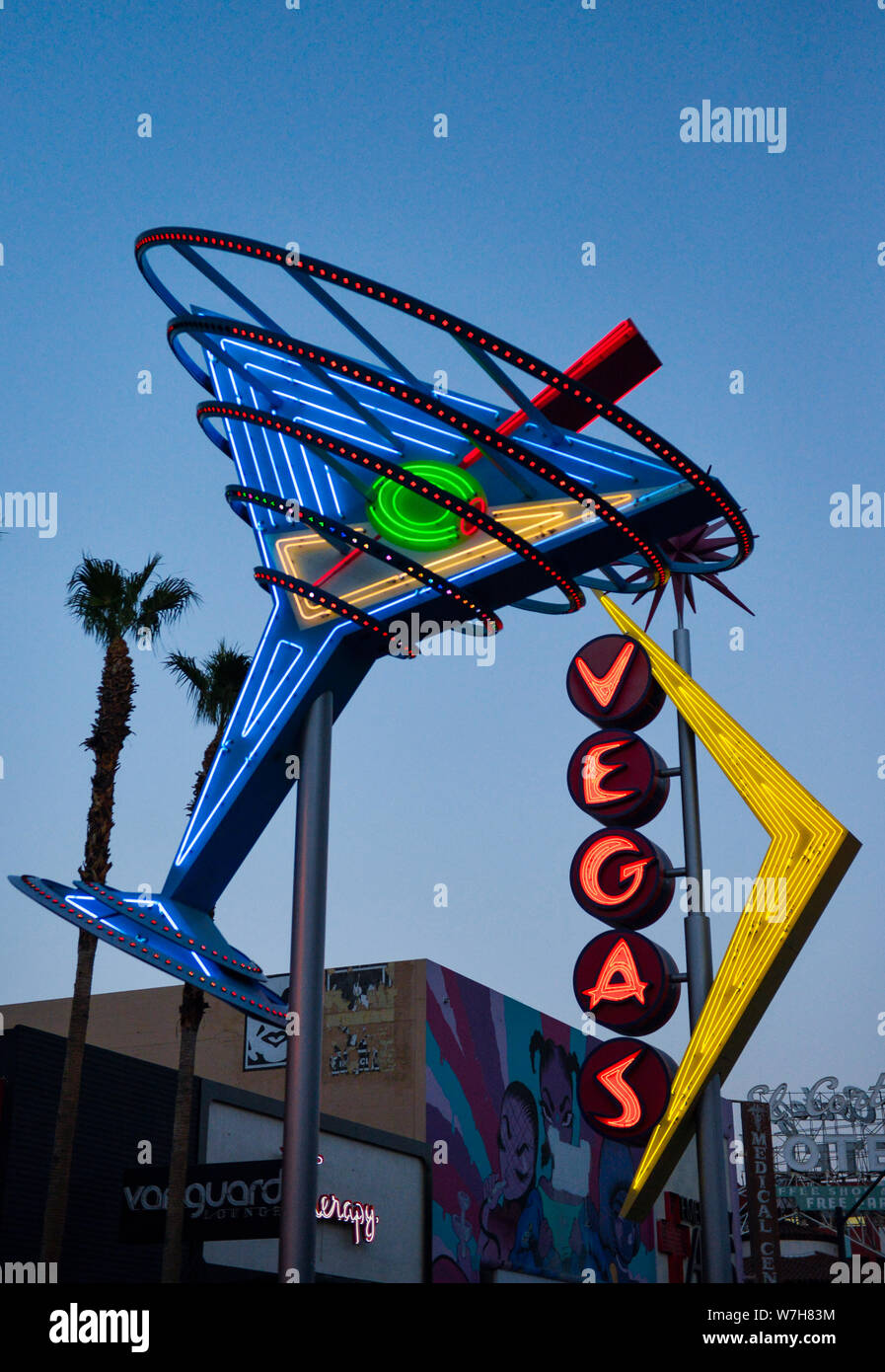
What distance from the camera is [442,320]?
13336mm

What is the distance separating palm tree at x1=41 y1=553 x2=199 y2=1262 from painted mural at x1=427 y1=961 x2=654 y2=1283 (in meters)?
11.5

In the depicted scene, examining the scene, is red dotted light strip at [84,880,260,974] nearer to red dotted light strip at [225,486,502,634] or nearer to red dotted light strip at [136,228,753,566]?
red dotted light strip at [225,486,502,634]

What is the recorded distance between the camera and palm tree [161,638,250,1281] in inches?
754

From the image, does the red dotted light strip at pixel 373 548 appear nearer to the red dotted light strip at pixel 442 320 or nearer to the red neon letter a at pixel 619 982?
the red dotted light strip at pixel 442 320

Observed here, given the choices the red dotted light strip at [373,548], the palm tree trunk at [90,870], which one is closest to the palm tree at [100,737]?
the palm tree trunk at [90,870]

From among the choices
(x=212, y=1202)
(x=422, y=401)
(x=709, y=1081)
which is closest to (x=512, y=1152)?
(x=212, y=1202)

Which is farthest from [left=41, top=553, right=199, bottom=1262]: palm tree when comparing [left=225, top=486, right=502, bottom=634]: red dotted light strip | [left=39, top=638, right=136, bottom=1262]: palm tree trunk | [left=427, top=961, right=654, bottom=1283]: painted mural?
[left=427, top=961, right=654, bottom=1283]: painted mural

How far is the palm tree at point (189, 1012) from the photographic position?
1916cm

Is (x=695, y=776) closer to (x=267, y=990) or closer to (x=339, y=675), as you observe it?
(x=339, y=675)

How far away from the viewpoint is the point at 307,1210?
14156 mm

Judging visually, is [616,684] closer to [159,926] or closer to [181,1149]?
[159,926]

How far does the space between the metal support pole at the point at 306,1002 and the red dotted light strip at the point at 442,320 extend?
481 centimetres
